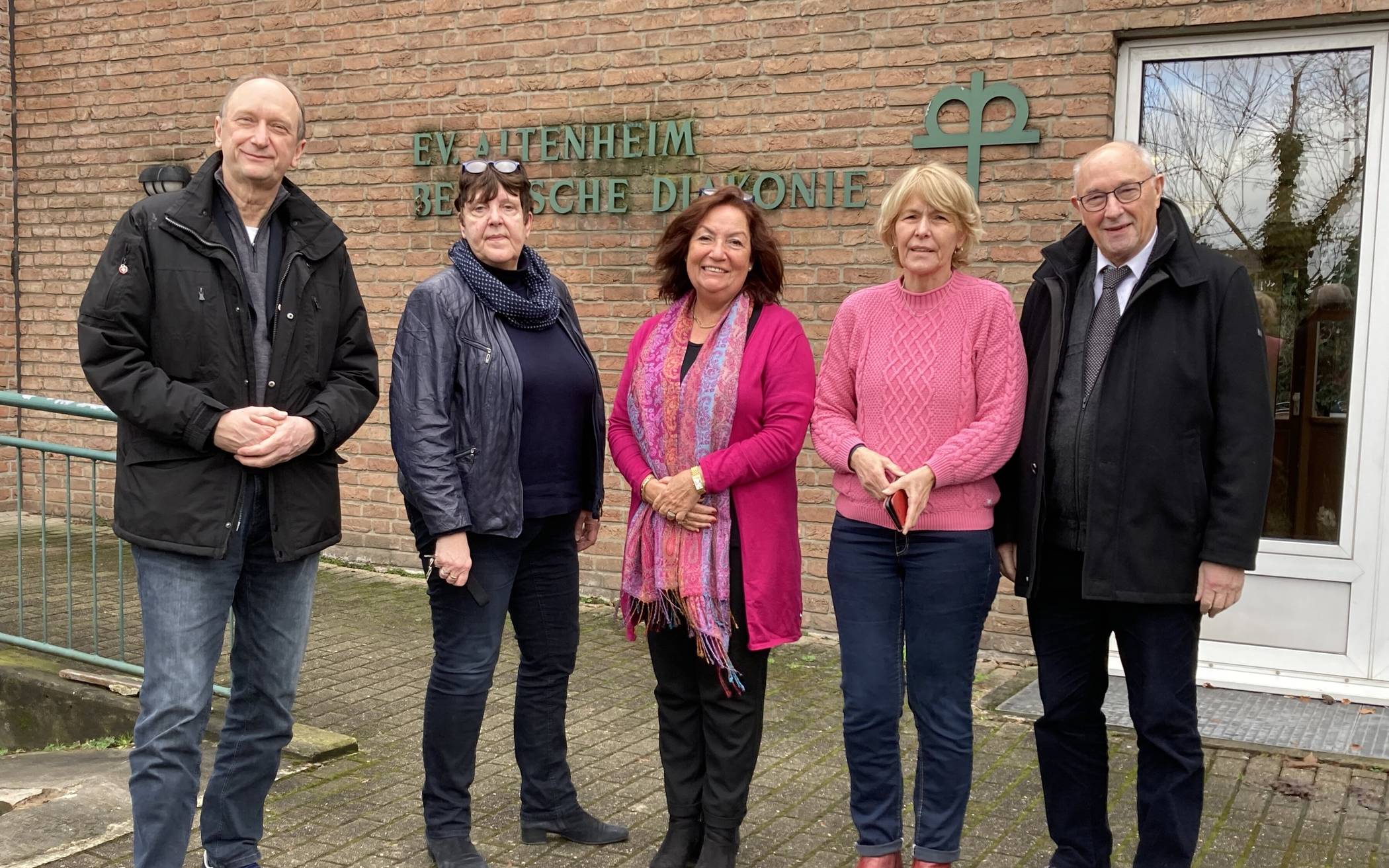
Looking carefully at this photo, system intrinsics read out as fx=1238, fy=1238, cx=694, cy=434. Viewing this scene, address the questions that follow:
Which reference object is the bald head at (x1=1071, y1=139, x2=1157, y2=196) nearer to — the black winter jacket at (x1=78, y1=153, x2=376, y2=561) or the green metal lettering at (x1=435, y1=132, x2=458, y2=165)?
the black winter jacket at (x1=78, y1=153, x2=376, y2=561)

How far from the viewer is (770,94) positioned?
21.1 ft

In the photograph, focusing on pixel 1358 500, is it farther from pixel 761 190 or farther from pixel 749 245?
pixel 749 245

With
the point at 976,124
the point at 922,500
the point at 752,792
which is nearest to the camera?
the point at 922,500

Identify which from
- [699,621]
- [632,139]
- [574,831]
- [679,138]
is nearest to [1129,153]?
[699,621]

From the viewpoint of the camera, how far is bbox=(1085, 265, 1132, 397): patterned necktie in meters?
3.27

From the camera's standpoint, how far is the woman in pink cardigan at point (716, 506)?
3482mm

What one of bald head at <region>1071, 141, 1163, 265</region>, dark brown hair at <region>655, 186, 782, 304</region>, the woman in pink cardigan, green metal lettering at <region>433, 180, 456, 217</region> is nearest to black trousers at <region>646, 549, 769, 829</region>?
the woman in pink cardigan

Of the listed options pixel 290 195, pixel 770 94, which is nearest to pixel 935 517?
pixel 290 195

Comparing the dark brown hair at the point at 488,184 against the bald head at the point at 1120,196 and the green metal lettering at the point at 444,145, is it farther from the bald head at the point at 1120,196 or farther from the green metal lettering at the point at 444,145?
the green metal lettering at the point at 444,145

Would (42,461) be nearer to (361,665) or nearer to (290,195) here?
(361,665)

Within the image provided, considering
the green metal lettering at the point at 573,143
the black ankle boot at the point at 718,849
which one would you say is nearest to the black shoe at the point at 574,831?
the black ankle boot at the point at 718,849

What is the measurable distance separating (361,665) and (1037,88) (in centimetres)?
415

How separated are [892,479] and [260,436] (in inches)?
63.8

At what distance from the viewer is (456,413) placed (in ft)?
11.2
